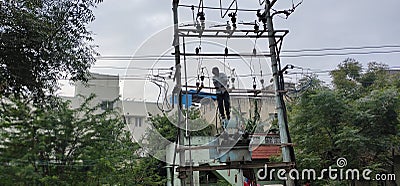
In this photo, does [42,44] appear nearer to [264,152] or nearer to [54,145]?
[54,145]

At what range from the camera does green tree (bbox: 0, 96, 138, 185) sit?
3.54 meters

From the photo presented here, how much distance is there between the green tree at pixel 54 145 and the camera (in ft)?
11.6

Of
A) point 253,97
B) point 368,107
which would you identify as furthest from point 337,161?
point 253,97

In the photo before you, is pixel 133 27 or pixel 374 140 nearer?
pixel 133 27

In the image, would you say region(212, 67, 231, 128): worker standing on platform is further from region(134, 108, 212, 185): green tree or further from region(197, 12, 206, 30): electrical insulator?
region(197, 12, 206, 30): electrical insulator

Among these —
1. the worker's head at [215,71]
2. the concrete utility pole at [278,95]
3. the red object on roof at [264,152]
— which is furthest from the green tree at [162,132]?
the red object on roof at [264,152]

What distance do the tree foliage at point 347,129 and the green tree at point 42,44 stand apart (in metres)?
3.61

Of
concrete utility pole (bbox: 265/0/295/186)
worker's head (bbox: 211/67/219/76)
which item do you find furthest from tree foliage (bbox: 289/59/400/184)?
worker's head (bbox: 211/67/219/76)

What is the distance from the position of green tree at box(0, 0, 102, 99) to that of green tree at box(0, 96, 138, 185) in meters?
0.32

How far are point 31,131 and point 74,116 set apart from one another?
2.24 feet

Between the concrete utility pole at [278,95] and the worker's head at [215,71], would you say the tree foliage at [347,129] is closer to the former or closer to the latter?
the concrete utility pole at [278,95]

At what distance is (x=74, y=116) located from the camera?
441 cm

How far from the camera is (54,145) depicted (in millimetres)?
3971

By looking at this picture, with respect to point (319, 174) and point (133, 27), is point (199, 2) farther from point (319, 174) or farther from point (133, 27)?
point (319, 174)
